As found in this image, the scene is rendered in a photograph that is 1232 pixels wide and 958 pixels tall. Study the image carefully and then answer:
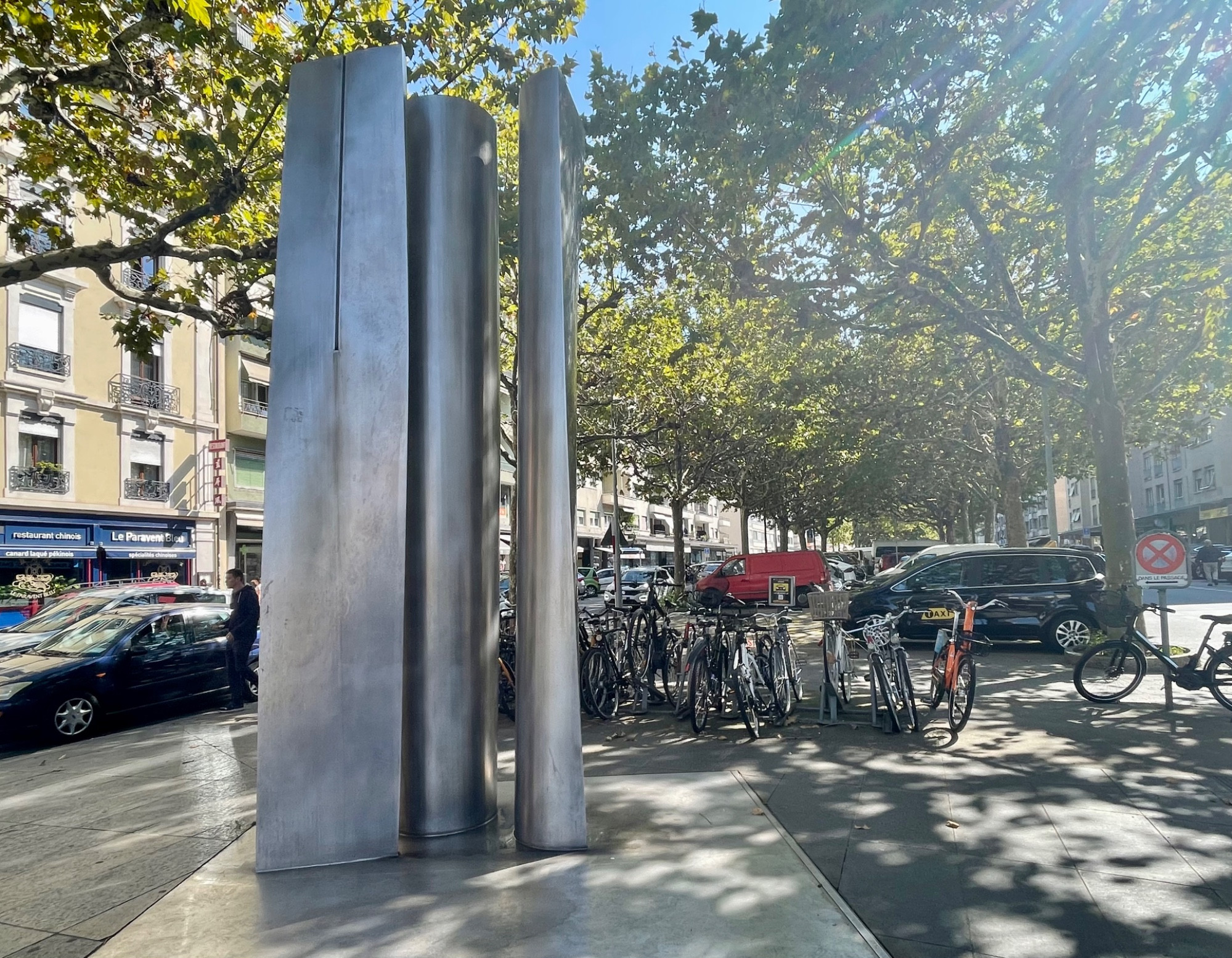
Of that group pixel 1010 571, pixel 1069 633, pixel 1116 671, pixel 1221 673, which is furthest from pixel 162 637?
pixel 1069 633

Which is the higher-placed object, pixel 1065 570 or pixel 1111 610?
pixel 1065 570

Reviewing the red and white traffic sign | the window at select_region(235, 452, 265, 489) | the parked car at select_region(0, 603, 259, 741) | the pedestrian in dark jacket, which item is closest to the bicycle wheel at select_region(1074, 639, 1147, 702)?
the red and white traffic sign

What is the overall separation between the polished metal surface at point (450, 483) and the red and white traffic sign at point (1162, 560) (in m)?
7.81

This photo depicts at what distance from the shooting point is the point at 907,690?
7668 millimetres

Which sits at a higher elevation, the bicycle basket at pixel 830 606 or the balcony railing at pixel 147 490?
the balcony railing at pixel 147 490

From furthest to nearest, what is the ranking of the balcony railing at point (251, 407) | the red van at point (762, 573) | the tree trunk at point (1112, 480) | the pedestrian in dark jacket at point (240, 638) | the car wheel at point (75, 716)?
1. the balcony railing at point (251, 407)
2. the red van at point (762, 573)
3. the tree trunk at point (1112, 480)
4. the pedestrian in dark jacket at point (240, 638)
5. the car wheel at point (75, 716)

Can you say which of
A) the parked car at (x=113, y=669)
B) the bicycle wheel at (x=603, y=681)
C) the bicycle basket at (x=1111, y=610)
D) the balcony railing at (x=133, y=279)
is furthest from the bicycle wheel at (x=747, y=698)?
the balcony railing at (x=133, y=279)

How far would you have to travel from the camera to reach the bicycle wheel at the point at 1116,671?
855 cm

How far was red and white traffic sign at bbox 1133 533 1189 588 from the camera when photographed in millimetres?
9305

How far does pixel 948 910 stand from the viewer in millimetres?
3771

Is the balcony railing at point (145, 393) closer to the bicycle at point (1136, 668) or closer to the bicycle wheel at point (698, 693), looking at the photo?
the bicycle wheel at point (698, 693)

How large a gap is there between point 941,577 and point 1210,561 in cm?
2322

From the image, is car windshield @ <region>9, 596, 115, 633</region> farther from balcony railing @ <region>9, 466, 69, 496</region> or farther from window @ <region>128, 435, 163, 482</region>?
window @ <region>128, 435, 163, 482</region>

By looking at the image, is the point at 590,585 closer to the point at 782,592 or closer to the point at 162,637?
the point at 162,637
